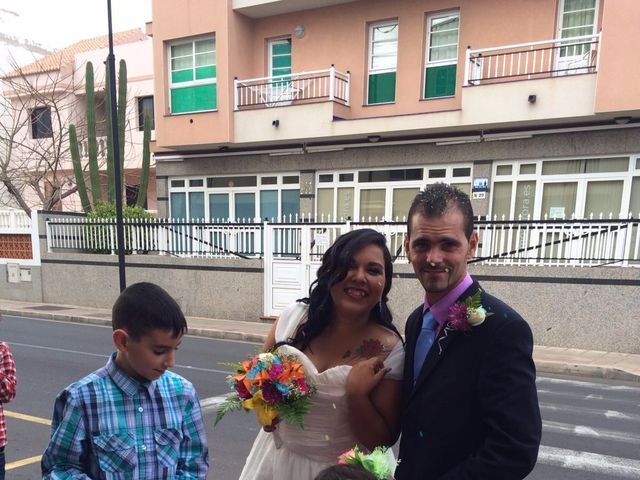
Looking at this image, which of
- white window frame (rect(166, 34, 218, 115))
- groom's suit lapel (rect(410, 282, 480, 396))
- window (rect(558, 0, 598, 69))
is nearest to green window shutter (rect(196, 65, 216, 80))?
white window frame (rect(166, 34, 218, 115))

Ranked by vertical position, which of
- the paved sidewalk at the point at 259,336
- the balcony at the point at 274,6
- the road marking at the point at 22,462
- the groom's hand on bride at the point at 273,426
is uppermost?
the balcony at the point at 274,6

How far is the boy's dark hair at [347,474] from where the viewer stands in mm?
1331

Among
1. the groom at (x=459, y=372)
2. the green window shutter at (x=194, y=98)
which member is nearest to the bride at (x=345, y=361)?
the groom at (x=459, y=372)

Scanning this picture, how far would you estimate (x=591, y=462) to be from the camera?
3965 mm

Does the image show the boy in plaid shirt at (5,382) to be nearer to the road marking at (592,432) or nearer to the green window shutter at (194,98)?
the road marking at (592,432)

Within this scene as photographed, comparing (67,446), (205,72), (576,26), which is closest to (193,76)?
(205,72)

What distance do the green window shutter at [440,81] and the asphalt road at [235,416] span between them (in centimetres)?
785

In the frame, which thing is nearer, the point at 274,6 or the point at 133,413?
the point at 133,413

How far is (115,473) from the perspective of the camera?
59.2 inches

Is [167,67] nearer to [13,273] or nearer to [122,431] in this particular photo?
[13,273]

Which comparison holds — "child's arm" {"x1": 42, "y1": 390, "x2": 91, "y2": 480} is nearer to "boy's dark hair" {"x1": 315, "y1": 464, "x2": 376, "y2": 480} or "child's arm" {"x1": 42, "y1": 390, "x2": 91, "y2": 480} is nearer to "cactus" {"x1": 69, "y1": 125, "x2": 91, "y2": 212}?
"boy's dark hair" {"x1": 315, "y1": 464, "x2": 376, "y2": 480}

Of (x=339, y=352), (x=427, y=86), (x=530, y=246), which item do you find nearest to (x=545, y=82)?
(x=427, y=86)

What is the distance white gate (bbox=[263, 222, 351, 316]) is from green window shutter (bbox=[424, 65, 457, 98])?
502cm

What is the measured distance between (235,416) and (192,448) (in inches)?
Result: 136
